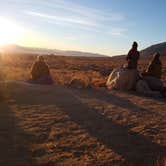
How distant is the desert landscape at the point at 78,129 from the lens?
7.75 meters

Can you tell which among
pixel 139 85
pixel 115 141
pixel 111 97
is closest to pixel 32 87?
pixel 111 97

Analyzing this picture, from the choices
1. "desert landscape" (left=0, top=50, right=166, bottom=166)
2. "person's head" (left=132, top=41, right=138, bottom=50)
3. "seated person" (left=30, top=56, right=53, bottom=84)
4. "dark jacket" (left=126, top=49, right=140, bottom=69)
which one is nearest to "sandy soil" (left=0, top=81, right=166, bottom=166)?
"desert landscape" (left=0, top=50, right=166, bottom=166)

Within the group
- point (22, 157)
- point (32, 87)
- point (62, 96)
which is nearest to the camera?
point (22, 157)

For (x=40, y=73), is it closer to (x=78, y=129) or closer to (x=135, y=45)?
(x=135, y=45)

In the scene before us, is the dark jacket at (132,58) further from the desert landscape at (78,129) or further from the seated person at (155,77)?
the desert landscape at (78,129)

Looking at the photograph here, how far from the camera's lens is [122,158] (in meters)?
7.82

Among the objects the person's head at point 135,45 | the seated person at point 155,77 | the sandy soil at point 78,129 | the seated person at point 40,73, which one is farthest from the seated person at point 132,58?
the seated person at point 40,73

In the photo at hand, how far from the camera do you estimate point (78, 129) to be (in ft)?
32.7

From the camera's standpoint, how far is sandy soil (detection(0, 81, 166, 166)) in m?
7.73

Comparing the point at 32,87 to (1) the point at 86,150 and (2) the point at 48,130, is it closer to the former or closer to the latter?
(2) the point at 48,130

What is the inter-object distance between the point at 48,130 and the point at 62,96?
18.7 ft

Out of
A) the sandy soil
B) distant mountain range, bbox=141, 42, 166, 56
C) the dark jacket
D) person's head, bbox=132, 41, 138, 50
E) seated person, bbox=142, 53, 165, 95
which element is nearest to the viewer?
the sandy soil

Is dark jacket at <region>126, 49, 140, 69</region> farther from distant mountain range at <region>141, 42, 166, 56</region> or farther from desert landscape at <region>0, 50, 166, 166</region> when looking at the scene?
distant mountain range at <region>141, 42, 166, 56</region>

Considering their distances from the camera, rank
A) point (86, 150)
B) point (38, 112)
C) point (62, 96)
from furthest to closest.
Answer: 1. point (62, 96)
2. point (38, 112)
3. point (86, 150)
